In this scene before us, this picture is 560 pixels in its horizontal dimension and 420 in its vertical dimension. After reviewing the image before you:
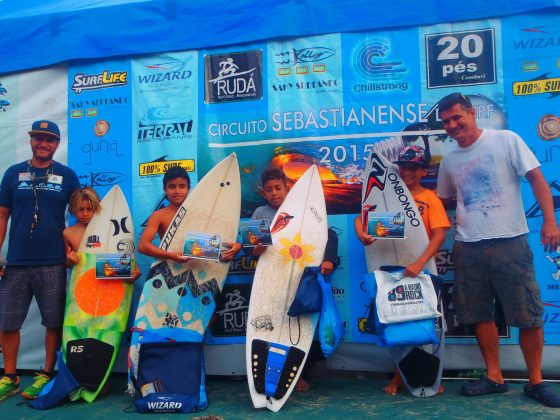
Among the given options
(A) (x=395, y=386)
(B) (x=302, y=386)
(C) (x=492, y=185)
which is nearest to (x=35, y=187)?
(B) (x=302, y=386)

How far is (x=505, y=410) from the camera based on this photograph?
298 centimetres

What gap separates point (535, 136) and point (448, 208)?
788mm

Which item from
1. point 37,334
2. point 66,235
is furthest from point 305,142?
point 37,334

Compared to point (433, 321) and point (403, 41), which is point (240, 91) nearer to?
point (403, 41)

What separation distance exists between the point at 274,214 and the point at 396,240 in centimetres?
92

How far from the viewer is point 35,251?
363 cm

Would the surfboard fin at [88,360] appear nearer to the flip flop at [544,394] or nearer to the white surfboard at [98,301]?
the white surfboard at [98,301]

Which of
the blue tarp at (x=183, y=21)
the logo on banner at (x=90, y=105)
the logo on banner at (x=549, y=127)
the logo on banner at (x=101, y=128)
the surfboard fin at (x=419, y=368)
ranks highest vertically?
the blue tarp at (x=183, y=21)

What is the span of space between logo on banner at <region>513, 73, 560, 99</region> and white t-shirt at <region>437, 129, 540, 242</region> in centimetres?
63

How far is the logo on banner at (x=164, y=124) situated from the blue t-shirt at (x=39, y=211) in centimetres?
73

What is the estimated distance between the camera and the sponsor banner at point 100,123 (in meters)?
4.21

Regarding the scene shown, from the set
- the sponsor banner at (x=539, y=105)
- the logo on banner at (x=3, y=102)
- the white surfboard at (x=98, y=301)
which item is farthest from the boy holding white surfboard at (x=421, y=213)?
the logo on banner at (x=3, y=102)

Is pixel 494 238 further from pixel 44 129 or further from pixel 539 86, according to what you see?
pixel 44 129

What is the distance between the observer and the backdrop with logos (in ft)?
12.0
